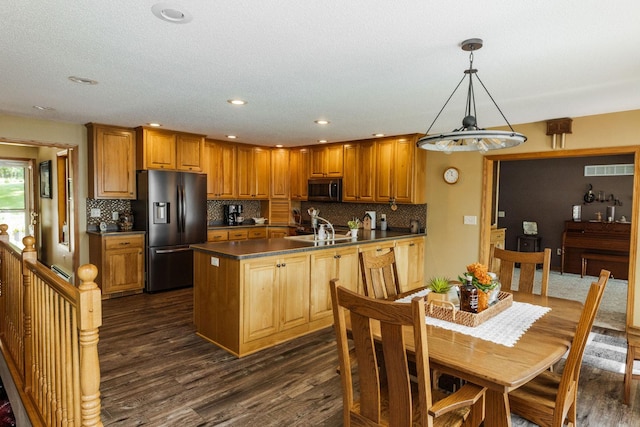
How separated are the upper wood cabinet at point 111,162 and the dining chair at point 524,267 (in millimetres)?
4697

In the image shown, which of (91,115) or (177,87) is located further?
(91,115)

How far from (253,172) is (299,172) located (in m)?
0.84

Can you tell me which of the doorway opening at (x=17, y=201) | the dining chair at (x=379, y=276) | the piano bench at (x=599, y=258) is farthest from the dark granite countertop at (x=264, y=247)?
the doorway opening at (x=17, y=201)

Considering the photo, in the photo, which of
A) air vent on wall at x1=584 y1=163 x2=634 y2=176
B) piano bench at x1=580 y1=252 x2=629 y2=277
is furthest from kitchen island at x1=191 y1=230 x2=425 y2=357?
air vent on wall at x1=584 y1=163 x2=634 y2=176

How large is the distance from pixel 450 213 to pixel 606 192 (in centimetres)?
406

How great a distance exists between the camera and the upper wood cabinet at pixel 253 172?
661 cm

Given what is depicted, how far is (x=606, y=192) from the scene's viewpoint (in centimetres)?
712

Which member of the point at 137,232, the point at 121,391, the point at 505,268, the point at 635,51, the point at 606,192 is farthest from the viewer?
the point at 606,192

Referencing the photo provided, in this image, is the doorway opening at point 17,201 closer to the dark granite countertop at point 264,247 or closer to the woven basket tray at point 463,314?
the dark granite countertop at point 264,247

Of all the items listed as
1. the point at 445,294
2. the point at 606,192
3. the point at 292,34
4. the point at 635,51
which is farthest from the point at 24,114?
the point at 606,192

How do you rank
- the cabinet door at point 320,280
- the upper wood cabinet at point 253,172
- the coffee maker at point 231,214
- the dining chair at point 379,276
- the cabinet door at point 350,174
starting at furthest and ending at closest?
1. the coffee maker at point 231,214
2. the upper wood cabinet at point 253,172
3. the cabinet door at point 350,174
4. the cabinet door at point 320,280
5. the dining chair at point 379,276

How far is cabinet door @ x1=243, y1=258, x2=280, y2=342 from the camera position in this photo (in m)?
3.30

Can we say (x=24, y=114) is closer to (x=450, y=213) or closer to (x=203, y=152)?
(x=203, y=152)

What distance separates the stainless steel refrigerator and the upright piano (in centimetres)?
677
